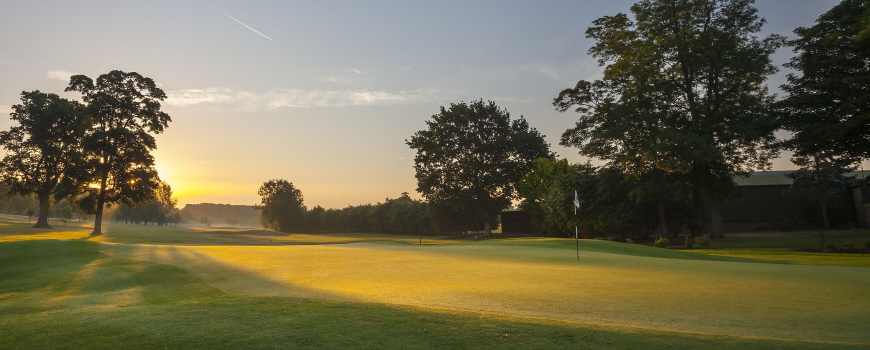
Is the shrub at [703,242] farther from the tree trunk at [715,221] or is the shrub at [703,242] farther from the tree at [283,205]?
the tree at [283,205]

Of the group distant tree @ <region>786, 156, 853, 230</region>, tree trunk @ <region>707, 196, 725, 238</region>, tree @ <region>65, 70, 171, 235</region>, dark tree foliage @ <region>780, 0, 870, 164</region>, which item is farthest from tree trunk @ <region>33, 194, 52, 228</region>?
distant tree @ <region>786, 156, 853, 230</region>

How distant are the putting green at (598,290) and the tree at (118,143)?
3764 centimetres

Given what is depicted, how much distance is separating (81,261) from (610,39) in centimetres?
3878

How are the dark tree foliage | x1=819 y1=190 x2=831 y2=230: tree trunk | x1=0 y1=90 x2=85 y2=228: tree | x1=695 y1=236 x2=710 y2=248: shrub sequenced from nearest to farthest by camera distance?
1. the dark tree foliage
2. x1=695 y1=236 x2=710 y2=248: shrub
3. x1=819 y1=190 x2=831 y2=230: tree trunk
4. x1=0 y1=90 x2=85 y2=228: tree

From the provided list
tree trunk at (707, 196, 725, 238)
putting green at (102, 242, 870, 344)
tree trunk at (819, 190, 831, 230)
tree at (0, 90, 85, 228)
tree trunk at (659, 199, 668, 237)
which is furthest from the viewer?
tree at (0, 90, 85, 228)

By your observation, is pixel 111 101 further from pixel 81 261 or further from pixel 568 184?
pixel 568 184

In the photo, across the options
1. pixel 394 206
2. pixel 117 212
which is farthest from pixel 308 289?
pixel 117 212

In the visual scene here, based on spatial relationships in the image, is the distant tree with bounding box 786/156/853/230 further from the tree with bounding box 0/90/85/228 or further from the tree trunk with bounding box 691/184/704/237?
the tree with bounding box 0/90/85/228

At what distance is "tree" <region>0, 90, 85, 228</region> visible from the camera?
50.5 meters

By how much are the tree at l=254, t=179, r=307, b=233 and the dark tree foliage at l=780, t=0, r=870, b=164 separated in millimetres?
89344

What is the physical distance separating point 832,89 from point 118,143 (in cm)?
6122

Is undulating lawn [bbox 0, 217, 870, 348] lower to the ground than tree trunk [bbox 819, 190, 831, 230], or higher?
lower

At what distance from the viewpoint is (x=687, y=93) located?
118ft

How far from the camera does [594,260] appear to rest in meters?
17.9
